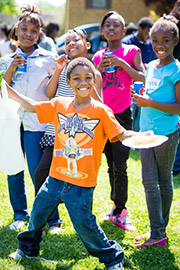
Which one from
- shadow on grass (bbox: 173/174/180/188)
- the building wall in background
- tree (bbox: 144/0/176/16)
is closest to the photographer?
shadow on grass (bbox: 173/174/180/188)

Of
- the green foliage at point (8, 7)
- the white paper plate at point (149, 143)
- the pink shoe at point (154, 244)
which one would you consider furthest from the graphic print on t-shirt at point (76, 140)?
the green foliage at point (8, 7)

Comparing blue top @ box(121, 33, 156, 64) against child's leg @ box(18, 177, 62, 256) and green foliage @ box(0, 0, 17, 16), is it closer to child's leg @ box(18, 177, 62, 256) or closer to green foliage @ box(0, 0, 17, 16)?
child's leg @ box(18, 177, 62, 256)

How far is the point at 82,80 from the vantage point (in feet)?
10.4

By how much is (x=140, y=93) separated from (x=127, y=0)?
17897 millimetres

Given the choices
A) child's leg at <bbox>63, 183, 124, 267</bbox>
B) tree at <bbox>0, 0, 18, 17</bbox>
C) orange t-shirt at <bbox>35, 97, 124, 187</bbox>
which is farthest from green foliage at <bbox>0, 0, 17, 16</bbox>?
child's leg at <bbox>63, 183, 124, 267</bbox>

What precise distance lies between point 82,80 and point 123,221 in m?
1.90

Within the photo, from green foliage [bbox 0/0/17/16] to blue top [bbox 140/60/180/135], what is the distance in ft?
112

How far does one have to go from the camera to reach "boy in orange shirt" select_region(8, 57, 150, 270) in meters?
3.11

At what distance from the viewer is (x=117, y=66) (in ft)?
13.7

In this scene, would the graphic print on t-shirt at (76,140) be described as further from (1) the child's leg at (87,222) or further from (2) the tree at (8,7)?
(2) the tree at (8,7)

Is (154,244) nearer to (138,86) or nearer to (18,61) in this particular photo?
(138,86)

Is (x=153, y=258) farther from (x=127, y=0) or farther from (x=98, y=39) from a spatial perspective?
(x=127, y=0)

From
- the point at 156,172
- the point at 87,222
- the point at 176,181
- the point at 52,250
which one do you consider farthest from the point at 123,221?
the point at 176,181

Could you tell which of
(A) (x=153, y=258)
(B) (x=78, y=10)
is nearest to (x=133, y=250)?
(A) (x=153, y=258)
